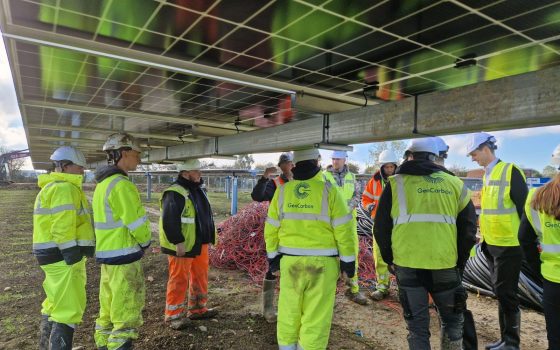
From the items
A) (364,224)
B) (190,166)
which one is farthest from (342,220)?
(364,224)

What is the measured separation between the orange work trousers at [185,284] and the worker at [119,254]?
1069 mm

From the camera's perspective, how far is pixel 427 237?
3.03 m

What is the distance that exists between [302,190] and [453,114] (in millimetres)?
1469

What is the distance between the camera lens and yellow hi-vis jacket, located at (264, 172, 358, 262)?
330 centimetres

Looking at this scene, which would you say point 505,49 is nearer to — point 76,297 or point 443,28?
point 443,28

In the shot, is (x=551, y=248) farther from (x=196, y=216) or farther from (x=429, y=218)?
(x=196, y=216)

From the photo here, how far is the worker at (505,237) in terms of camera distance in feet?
11.9

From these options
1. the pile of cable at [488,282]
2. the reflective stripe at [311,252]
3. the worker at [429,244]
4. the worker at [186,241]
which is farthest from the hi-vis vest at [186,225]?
the pile of cable at [488,282]

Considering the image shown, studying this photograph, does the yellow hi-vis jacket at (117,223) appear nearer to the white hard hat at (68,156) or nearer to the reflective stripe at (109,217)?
the reflective stripe at (109,217)

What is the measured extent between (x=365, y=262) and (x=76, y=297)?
208 inches

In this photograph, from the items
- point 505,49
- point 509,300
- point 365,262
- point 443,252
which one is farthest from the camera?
point 365,262

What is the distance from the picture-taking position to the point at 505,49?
2680mm

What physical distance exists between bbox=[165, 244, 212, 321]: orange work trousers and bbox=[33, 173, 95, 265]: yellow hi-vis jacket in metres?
→ 1.14

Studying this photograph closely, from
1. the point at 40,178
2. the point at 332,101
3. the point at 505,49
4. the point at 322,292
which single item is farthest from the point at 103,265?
the point at 505,49
